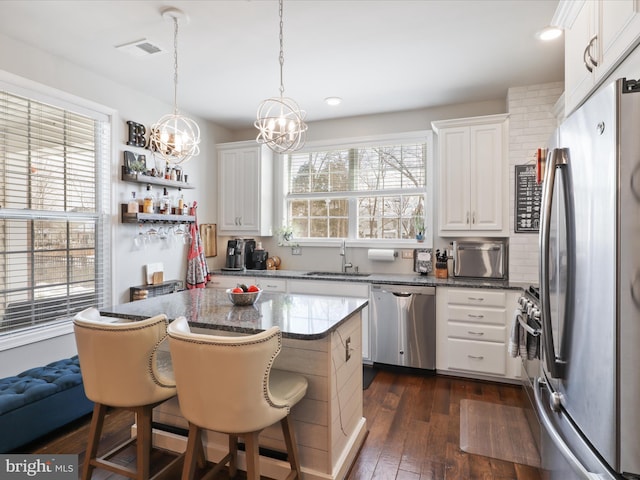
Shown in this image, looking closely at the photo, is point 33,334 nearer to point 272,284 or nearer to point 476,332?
point 272,284

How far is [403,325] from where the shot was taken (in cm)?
369

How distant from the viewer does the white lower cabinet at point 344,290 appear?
3.86m

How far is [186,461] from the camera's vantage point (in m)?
1.69

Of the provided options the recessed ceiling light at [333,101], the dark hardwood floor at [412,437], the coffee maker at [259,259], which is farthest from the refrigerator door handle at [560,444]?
the coffee maker at [259,259]

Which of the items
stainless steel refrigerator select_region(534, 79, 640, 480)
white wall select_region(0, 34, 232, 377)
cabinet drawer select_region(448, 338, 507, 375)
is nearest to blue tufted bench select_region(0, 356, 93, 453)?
white wall select_region(0, 34, 232, 377)

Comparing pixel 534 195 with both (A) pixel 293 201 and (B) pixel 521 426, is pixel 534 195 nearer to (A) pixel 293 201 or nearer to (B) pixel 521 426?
(B) pixel 521 426

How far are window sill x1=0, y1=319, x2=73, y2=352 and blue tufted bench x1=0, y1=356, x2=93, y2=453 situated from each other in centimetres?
23

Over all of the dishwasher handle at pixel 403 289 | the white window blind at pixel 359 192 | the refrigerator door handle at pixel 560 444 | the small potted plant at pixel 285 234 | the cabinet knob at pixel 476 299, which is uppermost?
the white window blind at pixel 359 192

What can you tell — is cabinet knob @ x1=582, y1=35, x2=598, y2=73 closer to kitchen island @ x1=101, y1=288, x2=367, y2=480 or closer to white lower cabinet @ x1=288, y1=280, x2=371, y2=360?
kitchen island @ x1=101, y1=288, x2=367, y2=480

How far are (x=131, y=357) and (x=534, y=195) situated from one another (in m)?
3.56

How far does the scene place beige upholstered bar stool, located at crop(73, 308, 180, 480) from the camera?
171 cm

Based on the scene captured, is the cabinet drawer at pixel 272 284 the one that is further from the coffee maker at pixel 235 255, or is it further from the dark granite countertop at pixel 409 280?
the coffee maker at pixel 235 255

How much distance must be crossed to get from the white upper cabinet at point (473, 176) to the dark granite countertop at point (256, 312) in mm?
1948

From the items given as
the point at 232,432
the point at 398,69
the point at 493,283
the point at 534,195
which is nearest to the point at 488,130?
the point at 534,195
